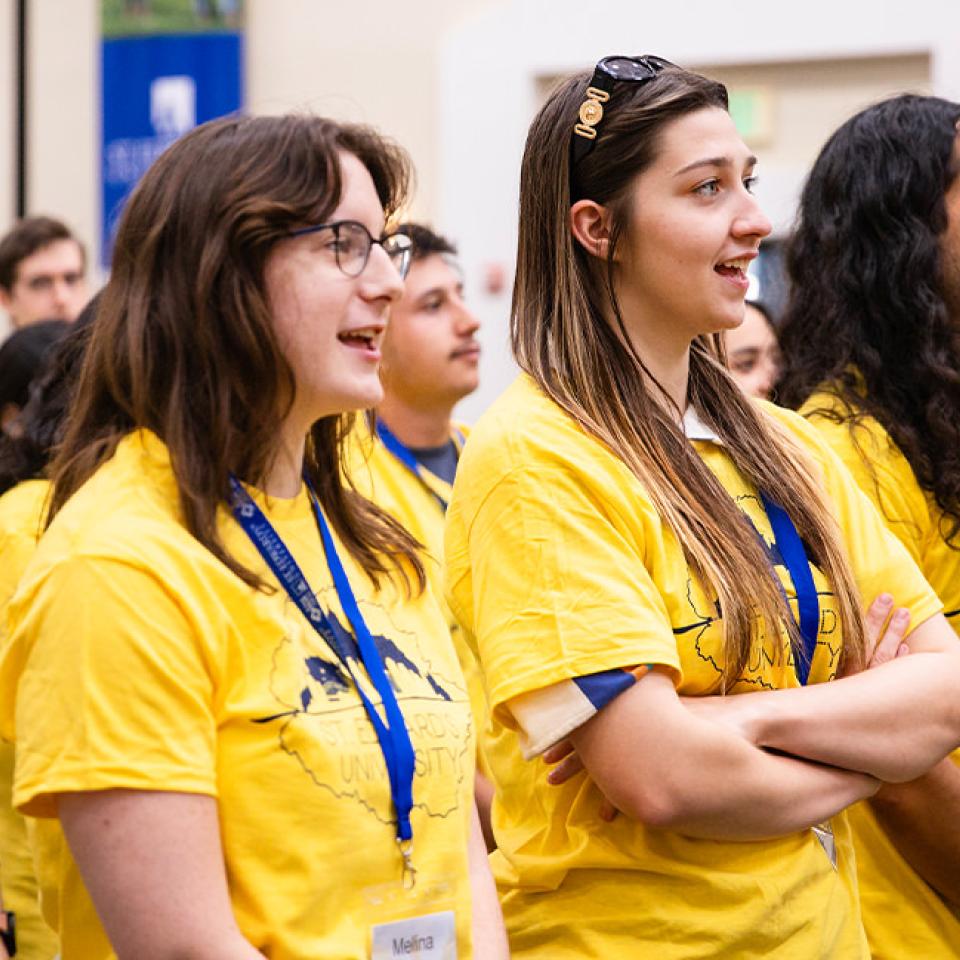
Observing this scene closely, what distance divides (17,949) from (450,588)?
1.06m

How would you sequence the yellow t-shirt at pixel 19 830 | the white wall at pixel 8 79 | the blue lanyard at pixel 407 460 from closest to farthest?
the yellow t-shirt at pixel 19 830, the blue lanyard at pixel 407 460, the white wall at pixel 8 79

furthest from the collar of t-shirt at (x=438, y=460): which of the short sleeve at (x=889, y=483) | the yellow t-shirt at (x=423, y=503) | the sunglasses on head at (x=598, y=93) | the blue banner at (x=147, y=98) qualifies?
the blue banner at (x=147, y=98)

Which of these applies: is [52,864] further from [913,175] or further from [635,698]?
[913,175]

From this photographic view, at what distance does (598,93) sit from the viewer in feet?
6.66

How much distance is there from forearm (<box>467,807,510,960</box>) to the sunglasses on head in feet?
2.90

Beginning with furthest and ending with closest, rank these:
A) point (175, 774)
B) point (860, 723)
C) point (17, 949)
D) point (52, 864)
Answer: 1. point (17, 949)
2. point (860, 723)
3. point (52, 864)
4. point (175, 774)

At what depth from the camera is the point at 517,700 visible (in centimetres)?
180

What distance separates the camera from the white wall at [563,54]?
20.5 feet

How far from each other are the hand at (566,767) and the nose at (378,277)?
58cm

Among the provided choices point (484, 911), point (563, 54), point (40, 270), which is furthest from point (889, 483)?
point (563, 54)

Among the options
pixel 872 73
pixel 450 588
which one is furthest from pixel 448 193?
pixel 450 588

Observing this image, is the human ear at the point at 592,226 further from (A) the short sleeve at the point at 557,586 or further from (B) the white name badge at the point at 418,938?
(B) the white name badge at the point at 418,938

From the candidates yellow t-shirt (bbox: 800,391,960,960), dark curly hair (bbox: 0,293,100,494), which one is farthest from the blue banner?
yellow t-shirt (bbox: 800,391,960,960)

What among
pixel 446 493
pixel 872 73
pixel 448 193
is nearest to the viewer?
pixel 446 493
